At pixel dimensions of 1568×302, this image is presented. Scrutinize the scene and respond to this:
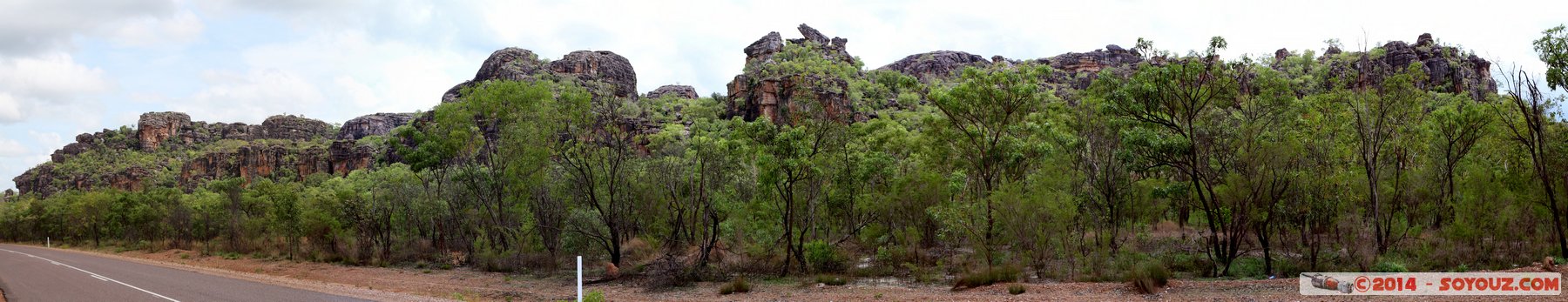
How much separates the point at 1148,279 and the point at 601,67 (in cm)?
11061

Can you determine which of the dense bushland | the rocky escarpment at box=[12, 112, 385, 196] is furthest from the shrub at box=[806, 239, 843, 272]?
the rocky escarpment at box=[12, 112, 385, 196]

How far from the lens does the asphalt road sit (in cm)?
1853

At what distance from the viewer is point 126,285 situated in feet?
69.5

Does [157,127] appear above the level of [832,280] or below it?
above

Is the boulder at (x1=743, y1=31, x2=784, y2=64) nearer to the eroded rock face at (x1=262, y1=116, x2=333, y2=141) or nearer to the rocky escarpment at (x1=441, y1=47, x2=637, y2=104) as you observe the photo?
the rocky escarpment at (x1=441, y1=47, x2=637, y2=104)

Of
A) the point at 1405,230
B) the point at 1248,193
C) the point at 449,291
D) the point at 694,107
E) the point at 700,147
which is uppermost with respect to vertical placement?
the point at 694,107

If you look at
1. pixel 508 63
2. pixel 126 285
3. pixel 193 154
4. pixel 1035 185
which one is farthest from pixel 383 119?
pixel 1035 185

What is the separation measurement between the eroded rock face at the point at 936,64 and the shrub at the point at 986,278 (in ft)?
348

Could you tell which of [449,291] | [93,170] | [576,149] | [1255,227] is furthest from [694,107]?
[93,170]

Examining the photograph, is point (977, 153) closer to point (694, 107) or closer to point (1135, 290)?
point (1135, 290)

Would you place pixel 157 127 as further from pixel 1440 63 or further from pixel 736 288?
pixel 1440 63

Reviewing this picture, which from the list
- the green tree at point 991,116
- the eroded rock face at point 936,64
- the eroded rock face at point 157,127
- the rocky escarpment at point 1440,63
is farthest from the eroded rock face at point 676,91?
the green tree at point 991,116

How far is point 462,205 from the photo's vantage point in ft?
115

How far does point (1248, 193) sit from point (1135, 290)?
4417 mm
